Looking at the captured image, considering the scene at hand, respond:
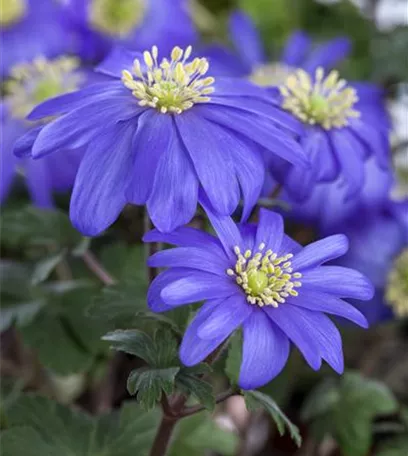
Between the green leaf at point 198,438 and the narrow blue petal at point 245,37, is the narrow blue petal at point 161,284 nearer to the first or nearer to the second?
the green leaf at point 198,438

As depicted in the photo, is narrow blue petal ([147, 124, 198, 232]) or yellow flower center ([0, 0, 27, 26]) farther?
yellow flower center ([0, 0, 27, 26])

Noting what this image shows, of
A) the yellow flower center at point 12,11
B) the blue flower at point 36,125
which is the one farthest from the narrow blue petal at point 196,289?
the yellow flower center at point 12,11

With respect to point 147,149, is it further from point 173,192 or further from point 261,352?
point 261,352

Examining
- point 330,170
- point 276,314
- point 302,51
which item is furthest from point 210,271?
point 302,51

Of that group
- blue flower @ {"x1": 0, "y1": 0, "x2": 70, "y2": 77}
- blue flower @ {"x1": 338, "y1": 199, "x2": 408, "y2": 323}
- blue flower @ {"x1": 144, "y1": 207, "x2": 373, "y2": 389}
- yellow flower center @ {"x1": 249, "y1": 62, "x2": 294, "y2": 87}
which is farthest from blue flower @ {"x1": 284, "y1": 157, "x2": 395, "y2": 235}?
blue flower @ {"x1": 0, "y1": 0, "x2": 70, "y2": 77}

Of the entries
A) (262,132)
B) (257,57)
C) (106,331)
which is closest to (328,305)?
(262,132)

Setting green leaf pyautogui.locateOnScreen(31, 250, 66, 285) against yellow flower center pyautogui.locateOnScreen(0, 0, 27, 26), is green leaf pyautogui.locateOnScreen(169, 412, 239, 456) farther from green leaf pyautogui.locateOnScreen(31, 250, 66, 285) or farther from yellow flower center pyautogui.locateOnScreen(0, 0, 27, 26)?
yellow flower center pyautogui.locateOnScreen(0, 0, 27, 26)

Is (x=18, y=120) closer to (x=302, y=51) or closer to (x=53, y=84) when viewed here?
(x=53, y=84)
